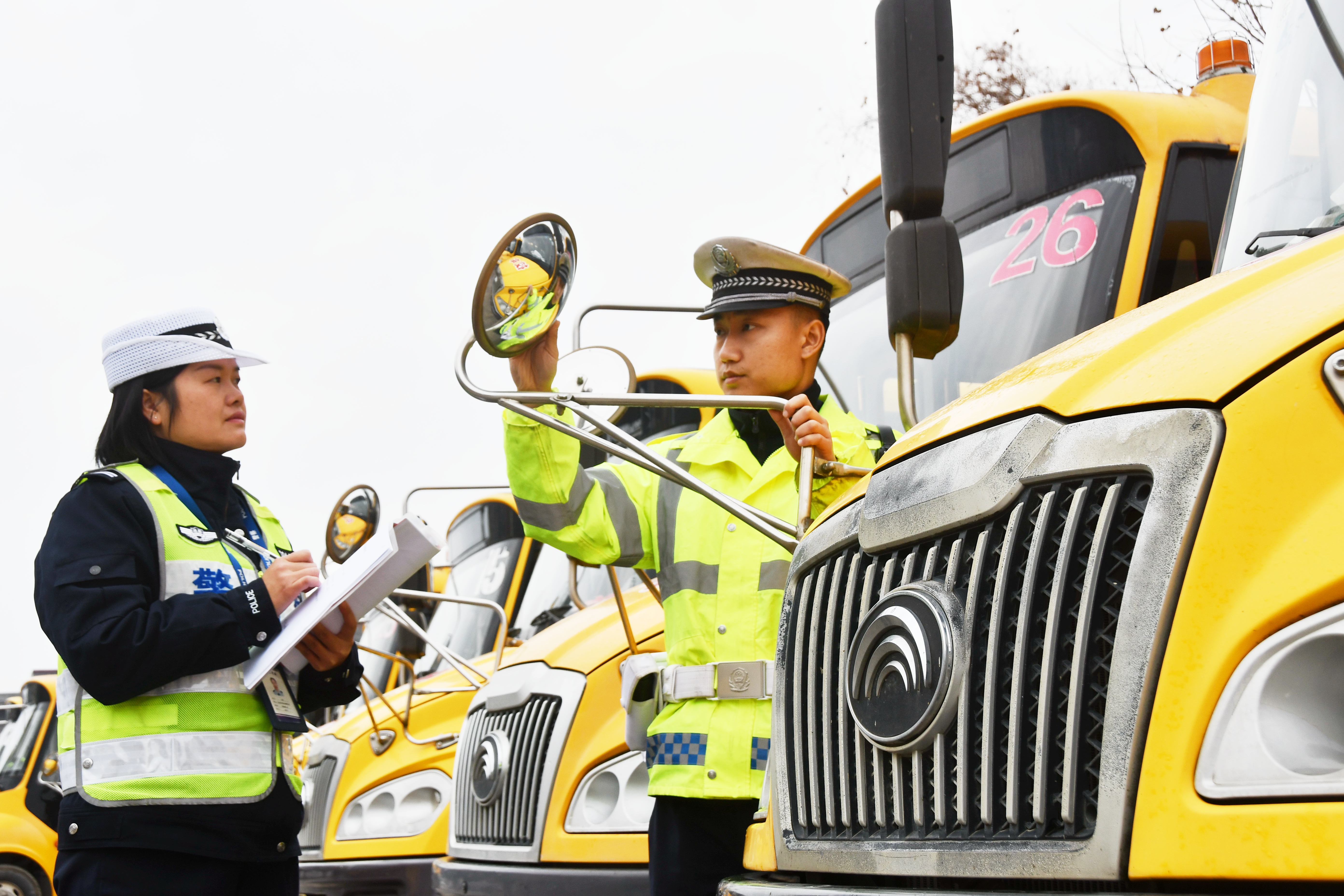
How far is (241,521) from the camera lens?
9.83 feet

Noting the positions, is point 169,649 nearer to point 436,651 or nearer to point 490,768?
point 490,768

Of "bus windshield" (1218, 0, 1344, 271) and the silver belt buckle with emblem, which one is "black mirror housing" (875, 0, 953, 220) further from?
the silver belt buckle with emblem

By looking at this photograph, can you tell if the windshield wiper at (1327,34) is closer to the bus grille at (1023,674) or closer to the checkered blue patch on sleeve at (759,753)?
the bus grille at (1023,674)

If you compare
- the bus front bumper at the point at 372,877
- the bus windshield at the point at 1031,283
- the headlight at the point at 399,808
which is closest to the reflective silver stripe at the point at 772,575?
the bus windshield at the point at 1031,283

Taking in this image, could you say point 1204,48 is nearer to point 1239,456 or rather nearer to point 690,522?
point 690,522

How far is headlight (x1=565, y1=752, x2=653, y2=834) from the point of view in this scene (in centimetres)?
398

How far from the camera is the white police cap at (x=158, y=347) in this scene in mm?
2867

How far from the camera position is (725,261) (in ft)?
10.4

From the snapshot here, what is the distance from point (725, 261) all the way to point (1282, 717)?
83.4 inches

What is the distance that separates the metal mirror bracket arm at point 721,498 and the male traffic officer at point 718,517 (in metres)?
0.18

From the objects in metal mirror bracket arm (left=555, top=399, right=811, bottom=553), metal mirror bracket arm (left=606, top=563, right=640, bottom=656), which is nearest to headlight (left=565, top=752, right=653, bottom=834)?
metal mirror bracket arm (left=606, top=563, right=640, bottom=656)

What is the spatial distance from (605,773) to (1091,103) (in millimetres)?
2512

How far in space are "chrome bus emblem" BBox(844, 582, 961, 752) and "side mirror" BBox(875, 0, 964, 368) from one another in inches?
27.2

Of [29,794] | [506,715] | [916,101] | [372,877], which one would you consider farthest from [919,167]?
[29,794]
